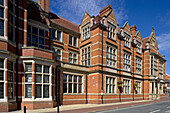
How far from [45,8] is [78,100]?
13508 millimetres

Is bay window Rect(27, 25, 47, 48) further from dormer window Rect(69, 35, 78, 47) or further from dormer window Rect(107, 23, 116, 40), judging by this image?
dormer window Rect(107, 23, 116, 40)

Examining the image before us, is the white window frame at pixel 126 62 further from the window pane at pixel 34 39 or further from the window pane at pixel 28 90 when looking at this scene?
the window pane at pixel 28 90

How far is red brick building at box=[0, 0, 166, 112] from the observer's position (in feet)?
40.3

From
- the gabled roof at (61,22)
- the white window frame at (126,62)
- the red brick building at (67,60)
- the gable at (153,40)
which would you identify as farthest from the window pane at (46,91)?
the gable at (153,40)

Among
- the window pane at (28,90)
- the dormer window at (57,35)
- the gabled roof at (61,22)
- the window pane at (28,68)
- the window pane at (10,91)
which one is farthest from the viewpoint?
the gabled roof at (61,22)

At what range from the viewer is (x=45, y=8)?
1878cm

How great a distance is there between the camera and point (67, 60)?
21.7m

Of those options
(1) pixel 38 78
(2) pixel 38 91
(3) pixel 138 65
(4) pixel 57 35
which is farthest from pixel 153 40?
(2) pixel 38 91

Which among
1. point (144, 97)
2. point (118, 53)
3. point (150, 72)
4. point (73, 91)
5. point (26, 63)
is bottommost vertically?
point (144, 97)

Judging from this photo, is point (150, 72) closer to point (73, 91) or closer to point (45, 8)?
point (73, 91)

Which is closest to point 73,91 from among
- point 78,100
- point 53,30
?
point 78,100

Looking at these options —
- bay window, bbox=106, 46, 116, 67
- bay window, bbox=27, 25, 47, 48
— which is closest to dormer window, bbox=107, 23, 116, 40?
bay window, bbox=106, 46, 116, 67

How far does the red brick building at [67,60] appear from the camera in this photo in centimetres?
1230

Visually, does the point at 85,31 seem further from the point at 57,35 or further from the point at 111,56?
the point at 111,56
